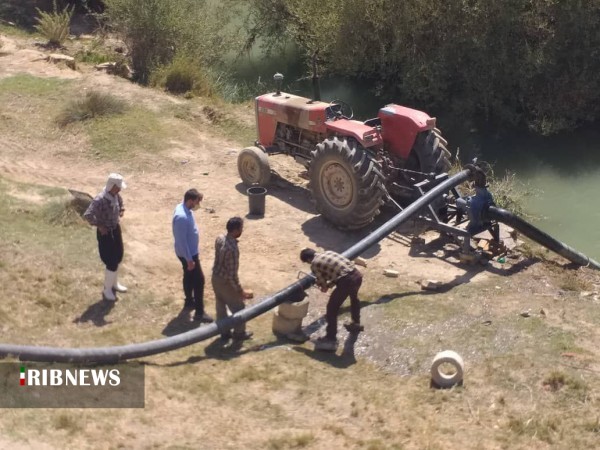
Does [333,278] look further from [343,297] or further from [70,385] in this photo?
[70,385]

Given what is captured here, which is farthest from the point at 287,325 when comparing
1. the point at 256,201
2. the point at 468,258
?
the point at 256,201

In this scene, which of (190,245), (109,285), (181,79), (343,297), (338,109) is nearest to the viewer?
(343,297)

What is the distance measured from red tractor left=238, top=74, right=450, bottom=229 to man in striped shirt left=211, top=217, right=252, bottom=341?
2.97 meters

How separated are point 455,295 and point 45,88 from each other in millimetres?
10365

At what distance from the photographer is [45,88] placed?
54.2 feet

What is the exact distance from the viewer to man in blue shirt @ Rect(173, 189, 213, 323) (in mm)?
8320

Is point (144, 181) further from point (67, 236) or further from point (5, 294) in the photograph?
point (5, 294)

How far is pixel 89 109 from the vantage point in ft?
49.8

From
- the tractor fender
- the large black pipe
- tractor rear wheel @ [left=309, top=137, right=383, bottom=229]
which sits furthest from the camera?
the tractor fender

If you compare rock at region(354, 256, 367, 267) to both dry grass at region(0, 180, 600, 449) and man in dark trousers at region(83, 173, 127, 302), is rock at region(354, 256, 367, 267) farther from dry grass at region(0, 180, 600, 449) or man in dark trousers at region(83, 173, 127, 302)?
man in dark trousers at region(83, 173, 127, 302)

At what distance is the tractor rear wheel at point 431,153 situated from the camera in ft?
37.3

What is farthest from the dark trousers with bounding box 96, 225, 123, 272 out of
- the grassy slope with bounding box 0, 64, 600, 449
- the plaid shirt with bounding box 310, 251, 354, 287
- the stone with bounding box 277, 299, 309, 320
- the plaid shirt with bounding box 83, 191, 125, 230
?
the plaid shirt with bounding box 310, 251, 354, 287

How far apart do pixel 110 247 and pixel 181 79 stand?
9.16m

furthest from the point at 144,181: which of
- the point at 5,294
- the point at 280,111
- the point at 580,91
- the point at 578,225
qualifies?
the point at 580,91
